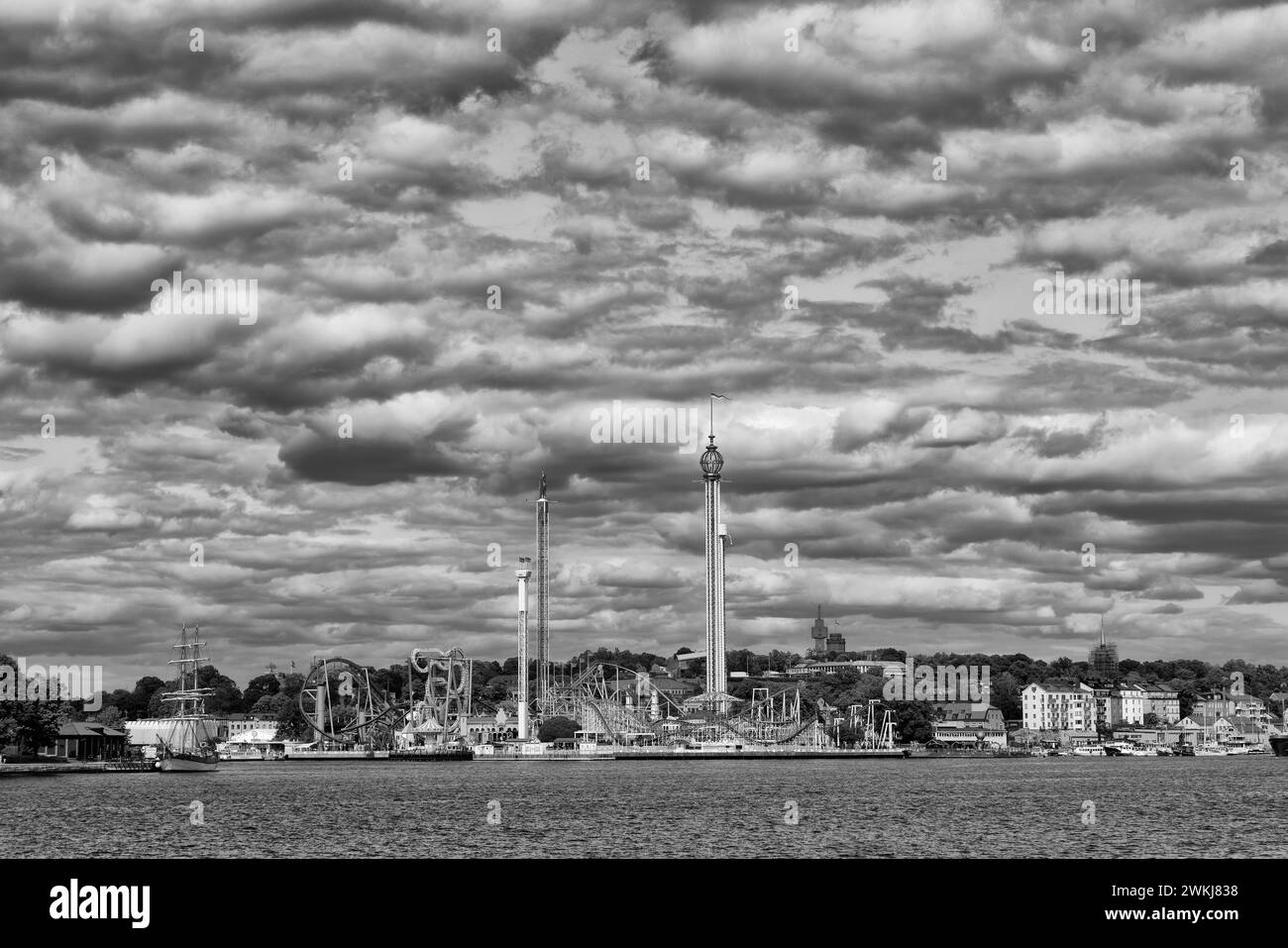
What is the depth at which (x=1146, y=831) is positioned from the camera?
8831 cm

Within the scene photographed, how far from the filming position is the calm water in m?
77.5

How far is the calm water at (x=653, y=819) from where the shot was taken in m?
77.5

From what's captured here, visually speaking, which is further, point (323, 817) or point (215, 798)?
point (215, 798)

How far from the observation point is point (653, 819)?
10075 centimetres
